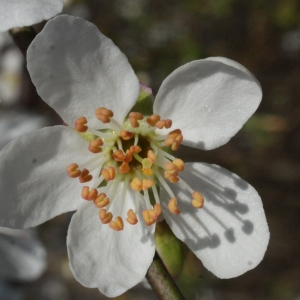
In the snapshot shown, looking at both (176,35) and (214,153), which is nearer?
(214,153)

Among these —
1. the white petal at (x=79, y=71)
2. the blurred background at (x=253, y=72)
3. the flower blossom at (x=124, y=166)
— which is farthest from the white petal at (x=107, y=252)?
the blurred background at (x=253, y=72)

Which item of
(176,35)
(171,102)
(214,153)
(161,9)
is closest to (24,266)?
(171,102)

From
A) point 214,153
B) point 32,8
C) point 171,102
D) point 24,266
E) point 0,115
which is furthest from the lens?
point 214,153

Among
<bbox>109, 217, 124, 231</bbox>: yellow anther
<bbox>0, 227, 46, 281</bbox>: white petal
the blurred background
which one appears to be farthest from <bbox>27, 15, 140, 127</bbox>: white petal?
the blurred background

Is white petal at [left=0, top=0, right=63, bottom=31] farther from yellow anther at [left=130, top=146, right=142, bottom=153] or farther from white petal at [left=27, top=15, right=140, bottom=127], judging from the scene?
yellow anther at [left=130, top=146, right=142, bottom=153]

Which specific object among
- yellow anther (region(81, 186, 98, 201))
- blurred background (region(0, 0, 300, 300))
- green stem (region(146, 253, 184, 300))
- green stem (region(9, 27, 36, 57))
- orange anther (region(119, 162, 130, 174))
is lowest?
blurred background (region(0, 0, 300, 300))

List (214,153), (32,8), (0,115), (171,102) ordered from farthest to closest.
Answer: (214,153)
(0,115)
(171,102)
(32,8)

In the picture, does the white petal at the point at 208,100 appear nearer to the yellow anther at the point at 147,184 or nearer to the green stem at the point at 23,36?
the yellow anther at the point at 147,184

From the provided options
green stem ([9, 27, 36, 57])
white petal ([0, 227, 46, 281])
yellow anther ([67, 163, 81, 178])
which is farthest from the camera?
white petal ([0, 227, 46, 281])

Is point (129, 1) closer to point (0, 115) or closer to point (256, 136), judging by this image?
point (256, 136)
